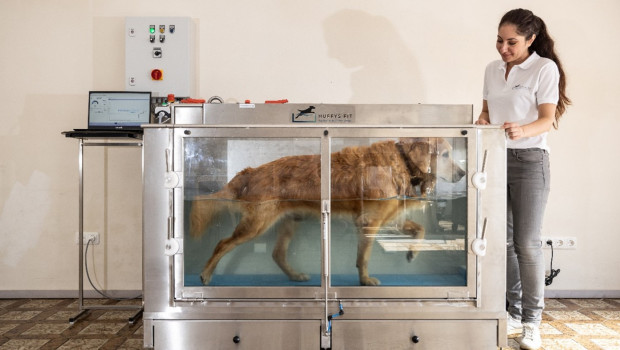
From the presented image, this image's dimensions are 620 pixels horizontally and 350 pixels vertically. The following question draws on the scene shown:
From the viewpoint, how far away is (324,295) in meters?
1.76

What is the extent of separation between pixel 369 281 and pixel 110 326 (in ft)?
5.21

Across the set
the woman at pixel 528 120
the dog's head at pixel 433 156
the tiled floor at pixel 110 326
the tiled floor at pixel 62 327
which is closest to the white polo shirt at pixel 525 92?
the woman at pixel 528 120

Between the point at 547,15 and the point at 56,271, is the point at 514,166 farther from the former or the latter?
the point at 56,271

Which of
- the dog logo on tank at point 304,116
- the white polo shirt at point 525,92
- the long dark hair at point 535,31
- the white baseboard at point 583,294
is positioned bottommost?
the white baseboard at point 583,294

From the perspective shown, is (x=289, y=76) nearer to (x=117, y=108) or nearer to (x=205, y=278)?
(x=117, y=108)

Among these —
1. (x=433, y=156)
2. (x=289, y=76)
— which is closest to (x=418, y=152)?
(x=433, y=156)

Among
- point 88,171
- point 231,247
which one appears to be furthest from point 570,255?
point 88,171

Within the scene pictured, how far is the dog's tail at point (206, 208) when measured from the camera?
1.78 m

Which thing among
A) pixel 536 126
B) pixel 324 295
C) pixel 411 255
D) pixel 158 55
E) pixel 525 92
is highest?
pixel 158 55

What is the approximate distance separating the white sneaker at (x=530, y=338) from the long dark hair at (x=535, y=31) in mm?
1025

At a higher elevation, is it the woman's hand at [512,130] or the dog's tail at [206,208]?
the woman's hand at [512,130]

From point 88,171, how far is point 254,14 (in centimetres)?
154

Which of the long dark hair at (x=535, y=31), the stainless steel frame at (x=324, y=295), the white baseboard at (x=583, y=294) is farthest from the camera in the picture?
the white baseboard at (x=583, y=294)

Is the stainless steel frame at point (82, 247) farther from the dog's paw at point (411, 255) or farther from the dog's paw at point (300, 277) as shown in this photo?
the dog's paw at point (411, 255)
